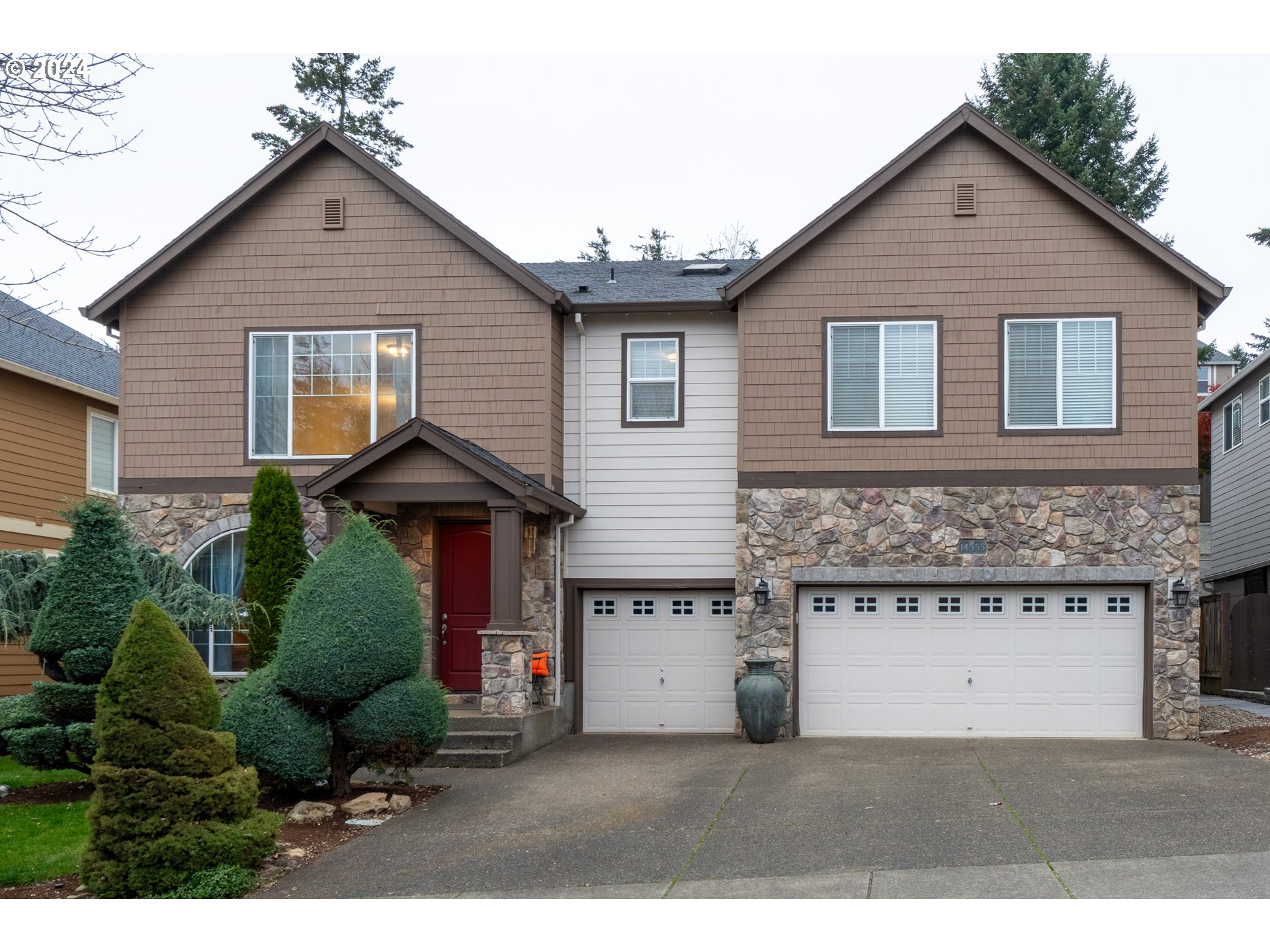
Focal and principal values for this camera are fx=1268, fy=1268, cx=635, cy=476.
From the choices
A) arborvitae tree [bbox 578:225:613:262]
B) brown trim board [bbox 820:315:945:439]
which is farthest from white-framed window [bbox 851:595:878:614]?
arborvitae tree [bbox 578:225:613:262]

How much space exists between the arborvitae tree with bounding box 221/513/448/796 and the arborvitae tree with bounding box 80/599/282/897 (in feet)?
6.72

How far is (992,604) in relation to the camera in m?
15.1

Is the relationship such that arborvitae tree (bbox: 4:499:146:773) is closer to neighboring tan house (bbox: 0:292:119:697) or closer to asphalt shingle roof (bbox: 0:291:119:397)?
neighboring tan house (bbox: 0:292:119:697)

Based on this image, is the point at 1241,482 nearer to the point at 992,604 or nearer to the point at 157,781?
the point at 992,604

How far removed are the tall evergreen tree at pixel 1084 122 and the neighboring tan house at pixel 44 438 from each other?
21816 millimetres

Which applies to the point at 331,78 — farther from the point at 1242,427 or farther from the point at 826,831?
the point at 826,831

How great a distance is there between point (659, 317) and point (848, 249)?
8.20 ft

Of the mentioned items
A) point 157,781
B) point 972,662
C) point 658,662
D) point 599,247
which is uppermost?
point 599,247

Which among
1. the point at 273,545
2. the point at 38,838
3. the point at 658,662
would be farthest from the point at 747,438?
the point at 38,838

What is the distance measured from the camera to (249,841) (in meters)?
8.35

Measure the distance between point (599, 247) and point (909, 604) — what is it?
28696 mm

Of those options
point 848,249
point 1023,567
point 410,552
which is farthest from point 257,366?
point 1023,567

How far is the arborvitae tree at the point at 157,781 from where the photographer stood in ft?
26.2

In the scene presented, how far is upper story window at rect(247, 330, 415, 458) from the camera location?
15625 millimetres
